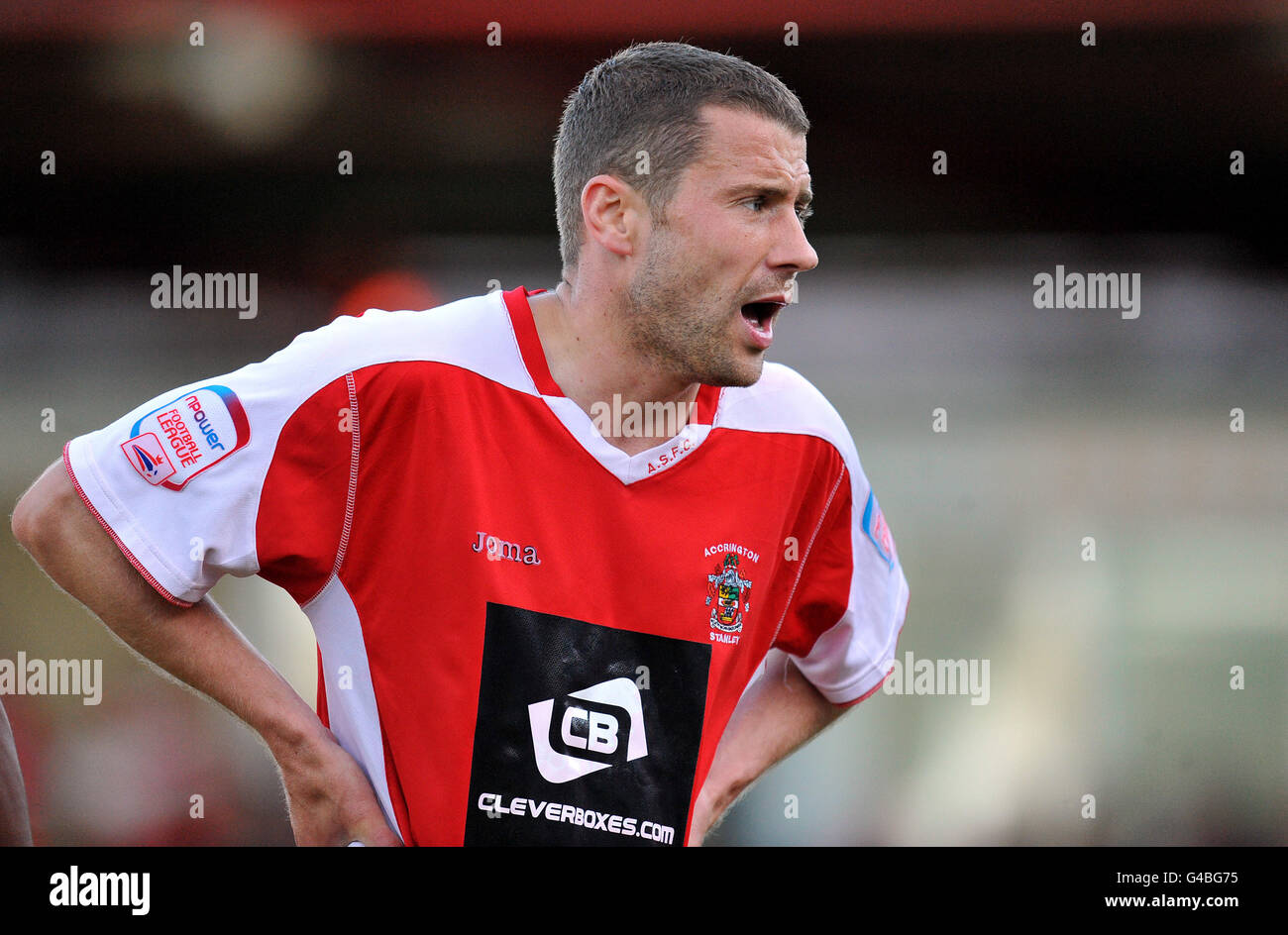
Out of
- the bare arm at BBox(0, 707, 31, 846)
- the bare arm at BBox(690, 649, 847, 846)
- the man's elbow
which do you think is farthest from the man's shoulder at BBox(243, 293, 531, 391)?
the bare arm at BBox(0, 707, 31, 846)

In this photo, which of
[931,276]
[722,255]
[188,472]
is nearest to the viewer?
[188,472]

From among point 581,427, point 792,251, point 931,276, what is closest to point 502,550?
point 581,427

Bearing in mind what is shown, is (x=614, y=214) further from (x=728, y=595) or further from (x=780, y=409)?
(x=728, y=595)

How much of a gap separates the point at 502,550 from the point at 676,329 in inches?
19.7

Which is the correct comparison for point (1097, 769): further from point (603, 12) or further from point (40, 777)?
point (40, 777)

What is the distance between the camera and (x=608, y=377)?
A: 211 centimetres

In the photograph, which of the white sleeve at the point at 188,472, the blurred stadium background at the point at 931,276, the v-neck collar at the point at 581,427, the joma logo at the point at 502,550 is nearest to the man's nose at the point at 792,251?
the v-neck collar at the point at 581,427

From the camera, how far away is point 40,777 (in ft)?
14.4

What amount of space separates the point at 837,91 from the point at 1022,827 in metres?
3.20

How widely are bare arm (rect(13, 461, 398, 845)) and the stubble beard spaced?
2.83 ft

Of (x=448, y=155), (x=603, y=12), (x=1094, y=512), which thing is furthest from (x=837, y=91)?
(x=1094, y=512)

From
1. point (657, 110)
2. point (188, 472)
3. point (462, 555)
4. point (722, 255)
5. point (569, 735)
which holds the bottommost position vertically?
point (569, 735)

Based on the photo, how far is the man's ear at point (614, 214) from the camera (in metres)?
2.14

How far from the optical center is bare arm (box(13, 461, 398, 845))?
1893mm
